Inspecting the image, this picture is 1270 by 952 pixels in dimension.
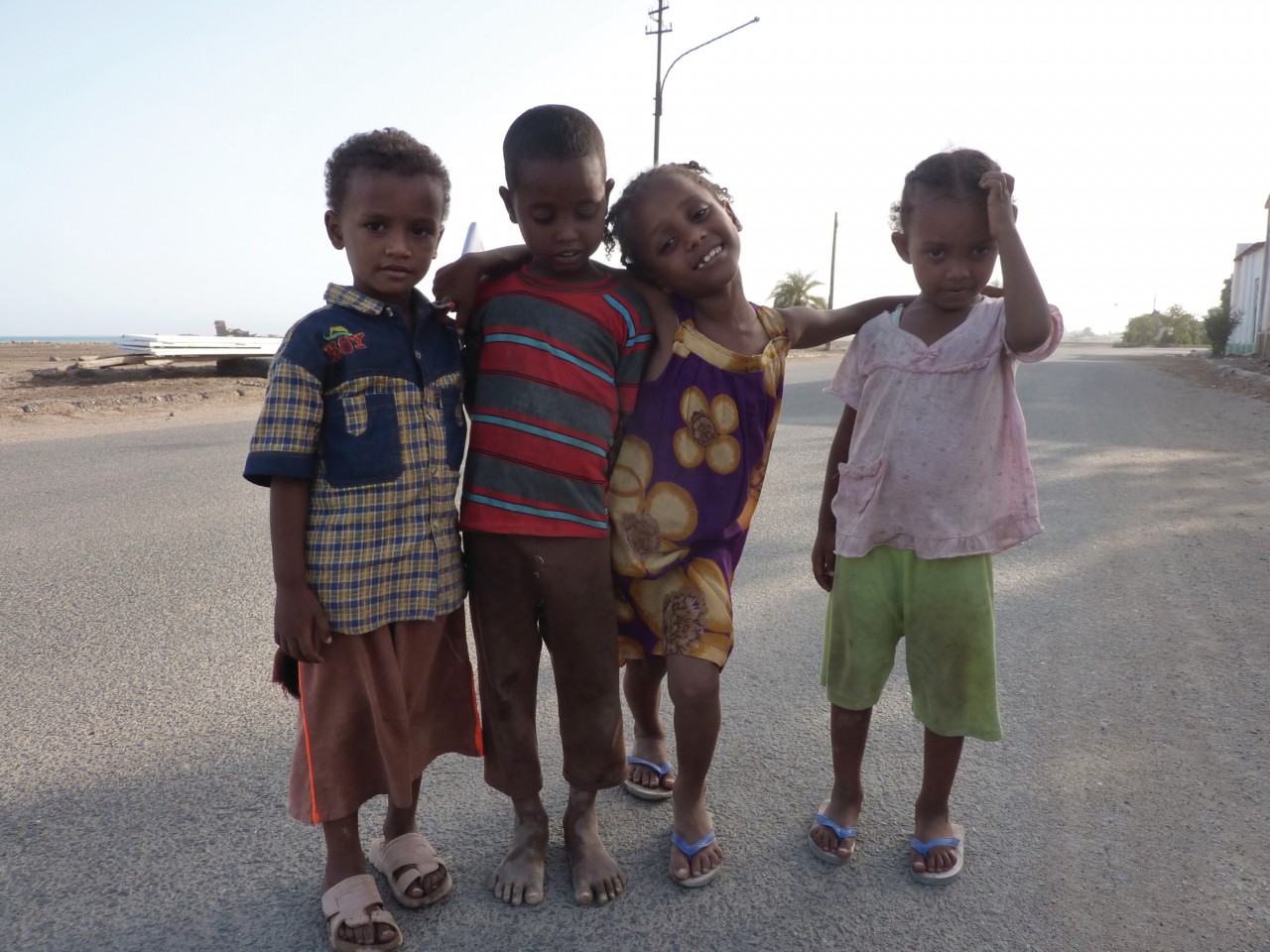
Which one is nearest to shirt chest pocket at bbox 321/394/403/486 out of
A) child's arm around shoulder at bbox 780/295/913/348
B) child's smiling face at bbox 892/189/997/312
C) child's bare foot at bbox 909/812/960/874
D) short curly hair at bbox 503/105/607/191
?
short curly hair at bbox 503/105/607/191

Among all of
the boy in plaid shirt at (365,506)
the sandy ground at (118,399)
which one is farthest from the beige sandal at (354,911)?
the sandy ground at (118,399)

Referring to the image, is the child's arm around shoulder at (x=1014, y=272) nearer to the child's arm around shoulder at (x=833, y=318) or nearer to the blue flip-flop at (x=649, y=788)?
the child's arm around shoulder at (x=833, y=318)

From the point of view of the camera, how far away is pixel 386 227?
1.95 meters

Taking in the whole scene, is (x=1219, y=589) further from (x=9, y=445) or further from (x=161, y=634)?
(x=9, y=445)

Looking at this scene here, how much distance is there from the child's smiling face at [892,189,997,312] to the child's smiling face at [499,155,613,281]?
706mm

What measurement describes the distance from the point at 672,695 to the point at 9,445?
27.7 feet

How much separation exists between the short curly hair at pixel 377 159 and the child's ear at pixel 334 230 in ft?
0.06

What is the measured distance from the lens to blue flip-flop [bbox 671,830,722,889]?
2.07 meters

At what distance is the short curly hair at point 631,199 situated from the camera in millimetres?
2193

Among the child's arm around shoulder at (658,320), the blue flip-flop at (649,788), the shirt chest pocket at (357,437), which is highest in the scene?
the child's arm around shoulder at (658,320)

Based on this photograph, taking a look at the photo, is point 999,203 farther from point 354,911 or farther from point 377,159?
point 354,911

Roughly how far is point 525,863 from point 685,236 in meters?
1.45

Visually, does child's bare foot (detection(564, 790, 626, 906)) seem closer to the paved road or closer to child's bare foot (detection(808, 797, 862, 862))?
the paved road

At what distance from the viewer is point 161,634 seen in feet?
11.7
